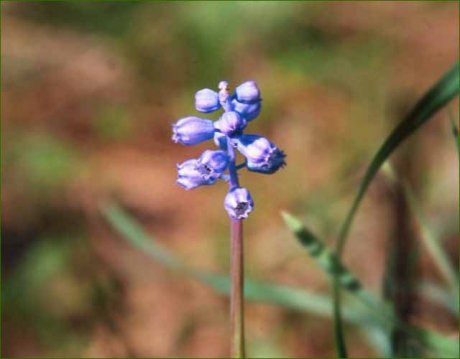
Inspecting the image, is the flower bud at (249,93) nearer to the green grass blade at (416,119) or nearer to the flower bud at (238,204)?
the flower bud at (238,204)

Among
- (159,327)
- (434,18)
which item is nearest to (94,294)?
(159,327)

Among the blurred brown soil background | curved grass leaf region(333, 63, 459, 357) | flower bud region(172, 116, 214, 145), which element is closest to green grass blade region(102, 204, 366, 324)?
the blurred brown soil background

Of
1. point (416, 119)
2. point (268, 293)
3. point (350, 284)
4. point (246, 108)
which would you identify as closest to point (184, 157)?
point (268, 293)

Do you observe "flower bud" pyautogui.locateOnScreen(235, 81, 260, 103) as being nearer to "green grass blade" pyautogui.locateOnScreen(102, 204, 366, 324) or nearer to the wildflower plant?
the wildflower plant

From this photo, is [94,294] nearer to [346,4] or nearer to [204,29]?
[204,29]

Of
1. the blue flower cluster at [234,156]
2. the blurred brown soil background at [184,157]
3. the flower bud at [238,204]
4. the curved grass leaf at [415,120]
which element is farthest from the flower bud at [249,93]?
the blurred brown soil background at [184,157]

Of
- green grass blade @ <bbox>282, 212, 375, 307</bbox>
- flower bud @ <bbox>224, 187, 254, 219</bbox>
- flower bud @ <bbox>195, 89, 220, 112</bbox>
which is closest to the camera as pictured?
flower bud @ <bbox>224, 187, 254, 219</bbox>

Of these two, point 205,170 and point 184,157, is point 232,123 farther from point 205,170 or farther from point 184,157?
point 184,157
